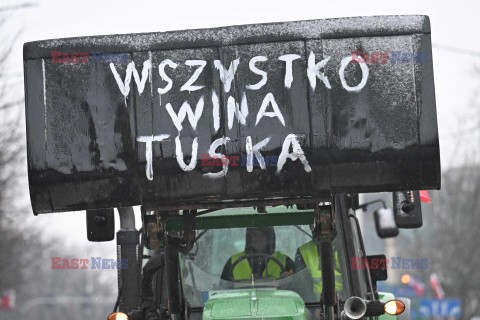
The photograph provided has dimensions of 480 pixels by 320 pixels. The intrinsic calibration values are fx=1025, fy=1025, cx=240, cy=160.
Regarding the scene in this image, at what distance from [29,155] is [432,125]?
247cm

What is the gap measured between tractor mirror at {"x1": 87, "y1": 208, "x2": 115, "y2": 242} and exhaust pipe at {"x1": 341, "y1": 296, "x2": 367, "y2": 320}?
169 centimetres

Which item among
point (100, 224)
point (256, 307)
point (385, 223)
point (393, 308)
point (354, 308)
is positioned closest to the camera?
point (256, 307)

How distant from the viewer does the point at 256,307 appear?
22.0 ft

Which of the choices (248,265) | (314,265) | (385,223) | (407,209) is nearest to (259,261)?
(248,265)

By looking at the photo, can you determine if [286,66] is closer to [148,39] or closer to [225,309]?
[148,39]

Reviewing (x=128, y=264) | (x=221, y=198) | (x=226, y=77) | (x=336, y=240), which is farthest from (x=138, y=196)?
(x=336, y=240)

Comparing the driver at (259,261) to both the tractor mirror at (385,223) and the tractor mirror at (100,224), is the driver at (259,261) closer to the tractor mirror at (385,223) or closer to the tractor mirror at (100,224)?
the tractor mirror at (100,224)

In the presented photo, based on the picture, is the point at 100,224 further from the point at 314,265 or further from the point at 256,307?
the point at 314,265

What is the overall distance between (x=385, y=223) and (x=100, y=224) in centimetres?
277

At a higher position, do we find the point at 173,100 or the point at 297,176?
the point at 173,100

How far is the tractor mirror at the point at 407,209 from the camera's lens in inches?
277

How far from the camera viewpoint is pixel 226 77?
20.7 feet

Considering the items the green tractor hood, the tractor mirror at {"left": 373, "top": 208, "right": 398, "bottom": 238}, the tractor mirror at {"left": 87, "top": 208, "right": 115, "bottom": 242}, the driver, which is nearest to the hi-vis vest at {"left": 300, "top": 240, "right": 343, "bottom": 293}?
the driver

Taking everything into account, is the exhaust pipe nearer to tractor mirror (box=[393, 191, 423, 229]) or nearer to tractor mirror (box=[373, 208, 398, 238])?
tractor mirror (box=[393, 191, 423, 229])
